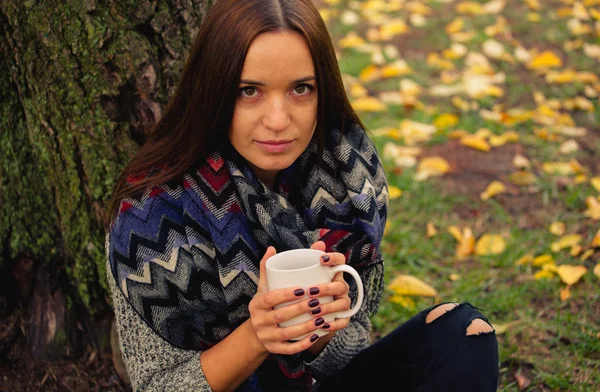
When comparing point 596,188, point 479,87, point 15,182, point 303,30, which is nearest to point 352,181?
point 303,30

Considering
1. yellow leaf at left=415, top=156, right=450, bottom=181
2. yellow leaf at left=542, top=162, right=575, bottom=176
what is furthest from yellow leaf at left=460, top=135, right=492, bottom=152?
yellow leaf at left=542, top=162, right=575, bottom=176

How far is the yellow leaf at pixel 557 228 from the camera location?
9.23 feet

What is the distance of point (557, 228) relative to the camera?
9.27ft

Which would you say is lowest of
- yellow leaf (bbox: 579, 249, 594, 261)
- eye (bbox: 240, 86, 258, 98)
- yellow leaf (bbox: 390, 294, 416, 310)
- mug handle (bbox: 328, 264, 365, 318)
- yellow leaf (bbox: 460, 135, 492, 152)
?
yellow leaf (bbox: 579, 249, 594, 261)

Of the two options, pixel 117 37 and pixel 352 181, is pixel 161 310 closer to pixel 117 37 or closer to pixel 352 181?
pixel 352 181

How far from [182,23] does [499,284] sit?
156 centimetres

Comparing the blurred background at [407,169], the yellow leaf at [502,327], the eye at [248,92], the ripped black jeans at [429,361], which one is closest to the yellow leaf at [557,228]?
the blurred background at [407,169]

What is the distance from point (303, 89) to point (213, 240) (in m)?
0.40

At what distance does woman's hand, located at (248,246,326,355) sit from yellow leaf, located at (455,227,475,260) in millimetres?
1545

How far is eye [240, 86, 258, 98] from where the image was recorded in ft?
4.81

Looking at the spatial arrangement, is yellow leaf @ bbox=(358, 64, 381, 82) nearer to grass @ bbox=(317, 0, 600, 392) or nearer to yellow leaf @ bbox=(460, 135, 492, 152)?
grass @ bbox=(317, 0, 600, 392)

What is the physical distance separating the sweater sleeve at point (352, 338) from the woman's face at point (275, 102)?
1.55ft

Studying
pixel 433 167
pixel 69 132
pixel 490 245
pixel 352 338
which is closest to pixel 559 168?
pixel 433 167

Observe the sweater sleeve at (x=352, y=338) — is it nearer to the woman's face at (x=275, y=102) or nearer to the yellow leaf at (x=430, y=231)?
the woman's face at (x=275, y=102)
